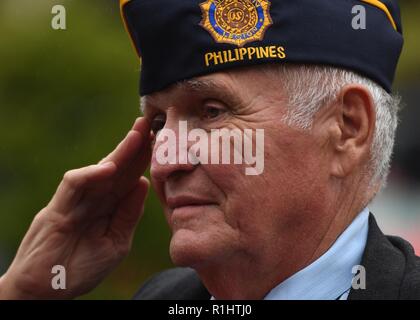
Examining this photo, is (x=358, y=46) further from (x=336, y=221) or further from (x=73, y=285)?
(x=73, y=285)

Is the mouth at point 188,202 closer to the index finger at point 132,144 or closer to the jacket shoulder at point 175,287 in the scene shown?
the index finger at point 132,144

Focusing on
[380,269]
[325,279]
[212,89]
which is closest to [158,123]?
[212,89]

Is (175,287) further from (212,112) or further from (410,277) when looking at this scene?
(410,277)

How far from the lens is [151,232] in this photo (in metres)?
7.32

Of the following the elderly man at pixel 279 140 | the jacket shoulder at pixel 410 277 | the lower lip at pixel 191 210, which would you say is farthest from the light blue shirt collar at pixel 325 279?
the lower lip at pixel 191 210

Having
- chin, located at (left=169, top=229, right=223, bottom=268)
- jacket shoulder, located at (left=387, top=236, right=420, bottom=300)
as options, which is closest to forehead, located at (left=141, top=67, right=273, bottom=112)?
chin, located at (left=169, top=229, right=223, bottom=268)

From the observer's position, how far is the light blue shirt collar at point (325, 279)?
3.04 metres

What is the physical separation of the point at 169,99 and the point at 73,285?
3.43 ft

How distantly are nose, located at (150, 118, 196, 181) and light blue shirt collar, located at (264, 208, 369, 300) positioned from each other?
54cm

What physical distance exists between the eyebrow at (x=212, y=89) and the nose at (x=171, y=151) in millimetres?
128

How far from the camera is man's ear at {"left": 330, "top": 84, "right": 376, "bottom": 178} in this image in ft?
10.0

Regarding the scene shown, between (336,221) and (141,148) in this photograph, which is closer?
(336,221)
